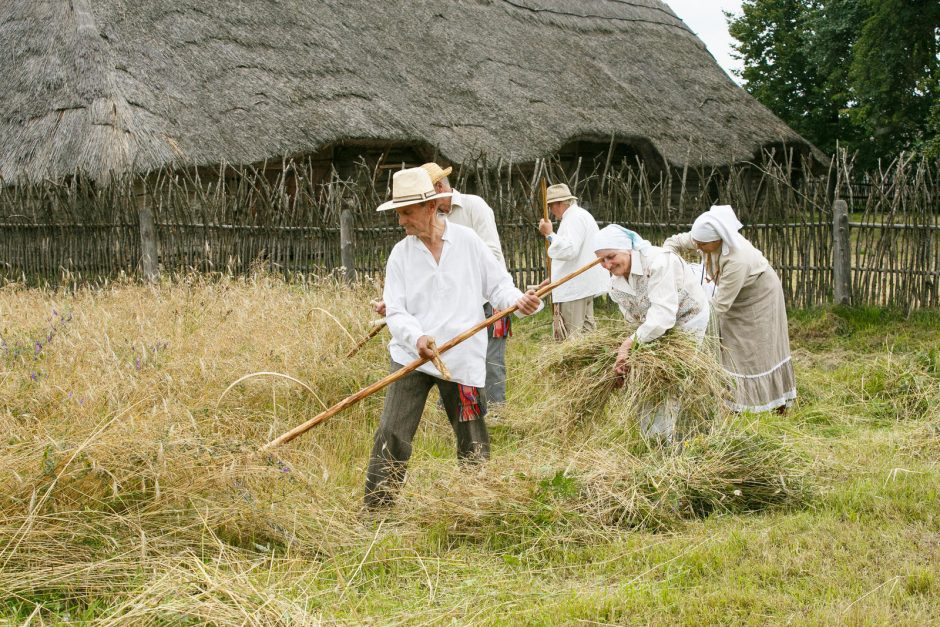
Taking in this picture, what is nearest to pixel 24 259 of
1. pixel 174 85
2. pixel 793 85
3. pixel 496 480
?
pixel 174 85

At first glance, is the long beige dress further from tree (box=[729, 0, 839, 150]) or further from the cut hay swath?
tree (box=[729, 0, 839, 150])

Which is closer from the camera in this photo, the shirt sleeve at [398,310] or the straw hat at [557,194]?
the shirt sleeve at [398,310]

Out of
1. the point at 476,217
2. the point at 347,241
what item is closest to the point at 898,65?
the point at 347,241

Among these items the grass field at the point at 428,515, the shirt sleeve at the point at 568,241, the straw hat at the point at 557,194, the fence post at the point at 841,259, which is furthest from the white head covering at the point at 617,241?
the fence post at the point at 841,259

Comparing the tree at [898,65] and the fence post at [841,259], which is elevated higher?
the tree at [898,65]

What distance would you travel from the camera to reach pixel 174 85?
36.3 ft

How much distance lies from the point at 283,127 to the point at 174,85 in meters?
1.39

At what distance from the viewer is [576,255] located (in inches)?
232

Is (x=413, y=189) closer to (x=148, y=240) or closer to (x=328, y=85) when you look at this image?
(x=148, y=240)

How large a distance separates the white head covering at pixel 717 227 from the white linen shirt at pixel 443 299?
5.11ft

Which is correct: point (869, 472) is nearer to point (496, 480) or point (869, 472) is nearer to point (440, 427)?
point (496, 480)

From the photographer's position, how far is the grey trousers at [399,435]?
11.6 feet

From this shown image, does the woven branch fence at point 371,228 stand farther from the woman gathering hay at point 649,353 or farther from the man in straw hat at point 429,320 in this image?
the man in straw hat at point 429,320

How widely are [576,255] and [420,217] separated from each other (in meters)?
2.58
